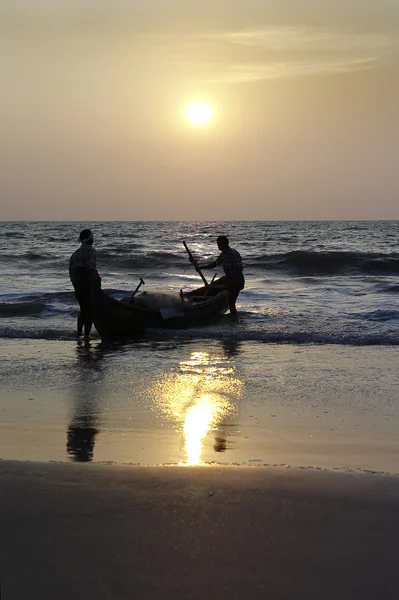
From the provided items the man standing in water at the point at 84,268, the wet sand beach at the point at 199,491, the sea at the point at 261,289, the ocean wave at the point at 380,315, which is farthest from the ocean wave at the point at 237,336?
the wet sand beach at the point at 199,491

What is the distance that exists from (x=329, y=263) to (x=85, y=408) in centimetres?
2876

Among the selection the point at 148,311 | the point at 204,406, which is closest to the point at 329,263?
the point at 148,311

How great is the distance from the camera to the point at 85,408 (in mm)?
6844

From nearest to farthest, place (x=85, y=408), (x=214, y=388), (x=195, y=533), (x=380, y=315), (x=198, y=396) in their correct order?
(x=195, y=533) → (x=85, y=408) → (x=198, y=396) → (x=214, y=388) → (x=380, y=315)

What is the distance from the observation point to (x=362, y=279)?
2736 centimetres

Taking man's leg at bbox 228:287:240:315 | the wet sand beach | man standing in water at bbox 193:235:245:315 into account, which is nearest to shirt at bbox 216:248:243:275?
man standing in water at bbox 193:235:245:315

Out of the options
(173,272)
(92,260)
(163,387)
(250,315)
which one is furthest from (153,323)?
(173,272)

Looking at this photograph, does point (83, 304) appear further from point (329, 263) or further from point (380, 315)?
point (329, 263)

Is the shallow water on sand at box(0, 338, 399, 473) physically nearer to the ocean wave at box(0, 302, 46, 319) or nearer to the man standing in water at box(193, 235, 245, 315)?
the man standing in water at box(193, 235, 245, 315)

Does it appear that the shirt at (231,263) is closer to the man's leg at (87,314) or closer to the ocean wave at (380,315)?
the ocean wave at (380,315)

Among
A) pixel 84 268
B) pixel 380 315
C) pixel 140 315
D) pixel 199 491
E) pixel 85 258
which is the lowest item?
pixel 380 315

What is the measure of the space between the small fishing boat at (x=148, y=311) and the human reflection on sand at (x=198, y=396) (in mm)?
2453

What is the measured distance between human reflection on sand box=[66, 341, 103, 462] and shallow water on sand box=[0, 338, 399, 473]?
0.01m

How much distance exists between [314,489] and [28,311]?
13782 mm
